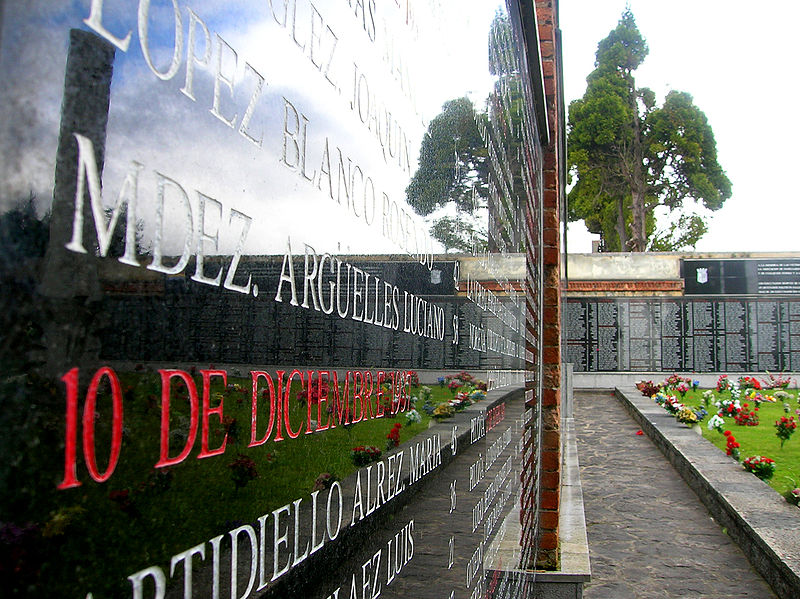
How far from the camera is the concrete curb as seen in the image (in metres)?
4.48

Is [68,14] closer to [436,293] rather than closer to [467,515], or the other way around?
[436,293]

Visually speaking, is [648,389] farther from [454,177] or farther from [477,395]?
[454,177]

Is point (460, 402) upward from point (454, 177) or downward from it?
downward


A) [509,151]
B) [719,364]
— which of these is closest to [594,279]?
[719,364]

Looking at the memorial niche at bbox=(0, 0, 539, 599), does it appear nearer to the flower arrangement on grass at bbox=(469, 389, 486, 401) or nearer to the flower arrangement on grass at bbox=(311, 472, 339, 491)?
the flower arrangement on grass at bbox=(311, 472, 339, 491)

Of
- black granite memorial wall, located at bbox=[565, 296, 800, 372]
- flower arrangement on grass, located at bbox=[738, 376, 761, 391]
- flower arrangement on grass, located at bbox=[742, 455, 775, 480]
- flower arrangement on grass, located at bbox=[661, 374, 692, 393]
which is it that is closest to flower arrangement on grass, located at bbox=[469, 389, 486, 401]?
flower arrangement on grass, located at bbox=[742, 455, 775, 480]

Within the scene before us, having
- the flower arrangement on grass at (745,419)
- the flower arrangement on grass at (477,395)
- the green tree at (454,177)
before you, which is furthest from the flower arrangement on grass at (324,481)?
the flower arrangement on grass at (745,419)

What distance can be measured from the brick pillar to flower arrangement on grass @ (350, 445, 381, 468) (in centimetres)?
269

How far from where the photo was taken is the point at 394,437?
1.11 meters

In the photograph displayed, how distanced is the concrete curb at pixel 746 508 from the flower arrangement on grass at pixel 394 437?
3.84m

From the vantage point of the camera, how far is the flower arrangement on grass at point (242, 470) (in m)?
0.60

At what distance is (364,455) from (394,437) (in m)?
0.16

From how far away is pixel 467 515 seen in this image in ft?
5.33

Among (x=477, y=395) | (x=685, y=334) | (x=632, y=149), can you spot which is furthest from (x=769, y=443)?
(x=632, y=149)
